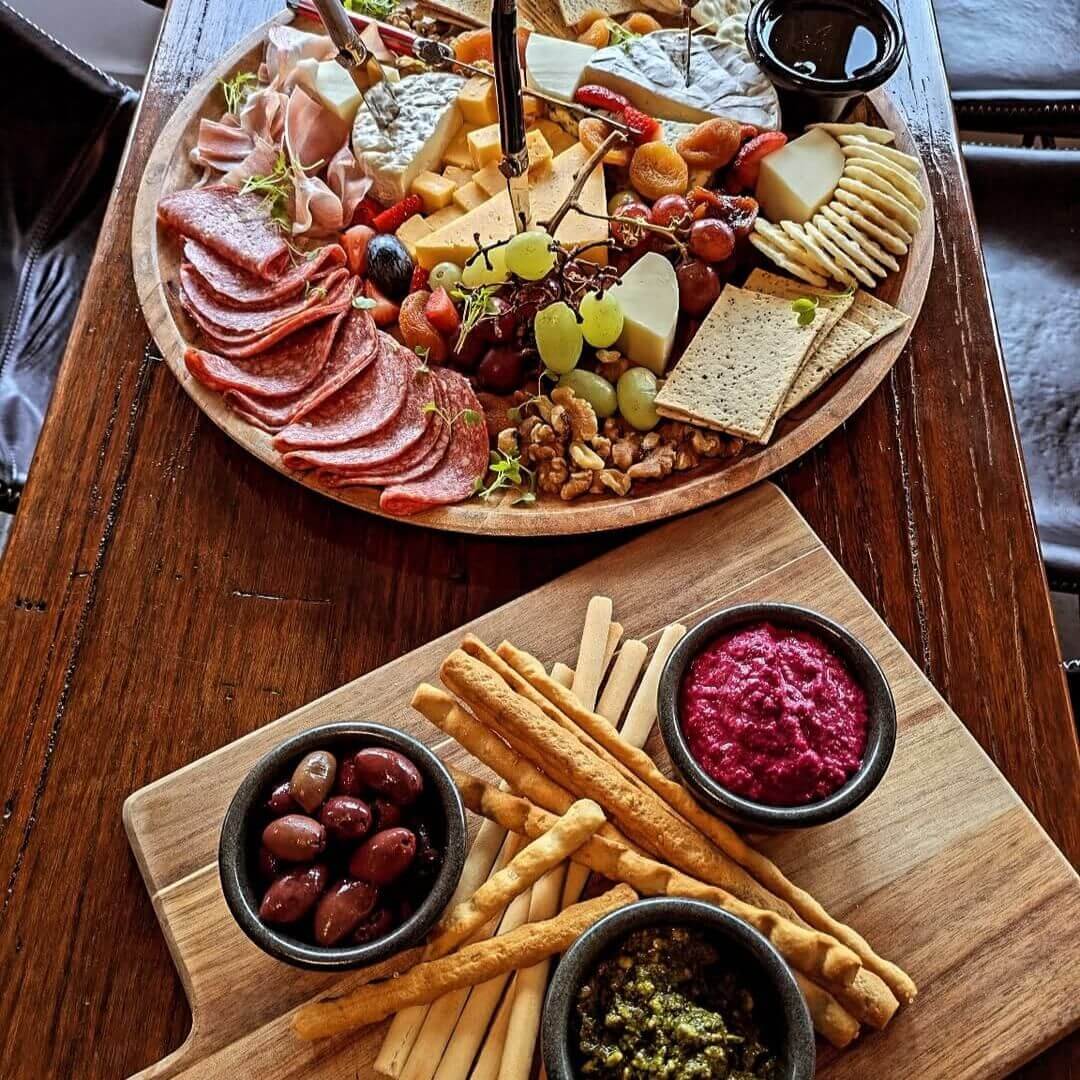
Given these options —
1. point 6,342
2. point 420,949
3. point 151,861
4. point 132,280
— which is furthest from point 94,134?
point 420,949

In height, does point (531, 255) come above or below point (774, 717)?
above

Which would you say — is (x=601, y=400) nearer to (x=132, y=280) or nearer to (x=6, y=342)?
(x=132, y=280)

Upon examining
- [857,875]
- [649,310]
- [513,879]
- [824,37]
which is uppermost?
[824,37]

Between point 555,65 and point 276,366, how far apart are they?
758 millimetres

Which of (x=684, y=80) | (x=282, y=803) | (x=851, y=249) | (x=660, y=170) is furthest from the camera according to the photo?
(x=684, y=80)

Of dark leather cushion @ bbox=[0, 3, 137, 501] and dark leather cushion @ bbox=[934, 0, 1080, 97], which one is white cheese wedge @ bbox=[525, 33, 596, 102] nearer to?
dark leather cushion @ bbox=[0, 3, 137, 501]

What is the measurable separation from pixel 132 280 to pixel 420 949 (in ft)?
3.86

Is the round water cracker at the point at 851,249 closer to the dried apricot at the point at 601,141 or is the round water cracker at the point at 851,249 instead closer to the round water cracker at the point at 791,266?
the round water cracker at the point at 791,266

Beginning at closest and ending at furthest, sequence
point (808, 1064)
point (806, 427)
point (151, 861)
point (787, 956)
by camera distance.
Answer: point (808, 1064), point (787, 956), point (151, 861), point (806, 427)

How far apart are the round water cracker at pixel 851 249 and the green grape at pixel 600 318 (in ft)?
1.21

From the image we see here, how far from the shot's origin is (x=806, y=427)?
1429 millimetres

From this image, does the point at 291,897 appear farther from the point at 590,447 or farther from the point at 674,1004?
the point at 590,447

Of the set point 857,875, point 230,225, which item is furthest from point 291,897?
point 230,225

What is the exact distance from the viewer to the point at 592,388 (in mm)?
1492
